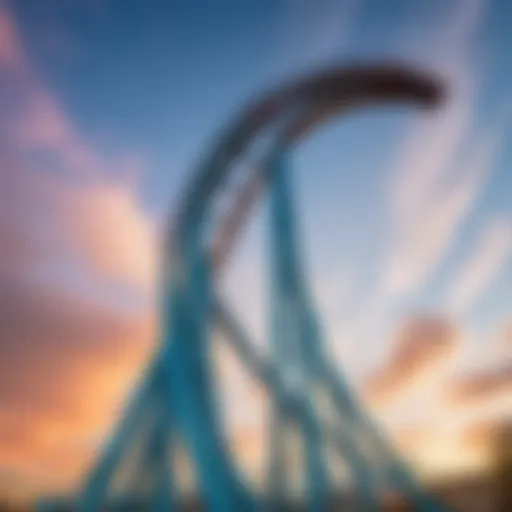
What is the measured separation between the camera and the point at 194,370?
43.1 feet

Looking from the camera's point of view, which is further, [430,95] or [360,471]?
[360,471]

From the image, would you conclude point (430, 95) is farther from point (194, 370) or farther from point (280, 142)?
point (194, 370)

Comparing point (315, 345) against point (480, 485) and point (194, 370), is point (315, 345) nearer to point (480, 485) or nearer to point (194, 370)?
point (194, 370)

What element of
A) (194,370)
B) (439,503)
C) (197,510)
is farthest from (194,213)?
(197,510)

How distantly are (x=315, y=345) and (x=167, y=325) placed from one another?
8.48 feet

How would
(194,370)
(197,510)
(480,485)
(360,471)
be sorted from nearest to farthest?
(194,370), (360,471), (197,510), (480,485)

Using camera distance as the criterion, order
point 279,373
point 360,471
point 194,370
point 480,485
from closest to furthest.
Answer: point 194,370, point 279,373, point 360,471, point 480,485

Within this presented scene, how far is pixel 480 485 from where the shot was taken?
92.6ft

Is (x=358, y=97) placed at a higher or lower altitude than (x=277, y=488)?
higher

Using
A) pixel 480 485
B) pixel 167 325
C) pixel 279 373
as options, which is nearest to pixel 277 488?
pixel 279 373

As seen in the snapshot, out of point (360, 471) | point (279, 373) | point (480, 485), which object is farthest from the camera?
point (480, 485)

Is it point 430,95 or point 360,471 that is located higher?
point 430,95

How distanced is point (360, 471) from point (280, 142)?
19.0ft

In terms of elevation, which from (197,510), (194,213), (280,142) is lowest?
(197,510)
